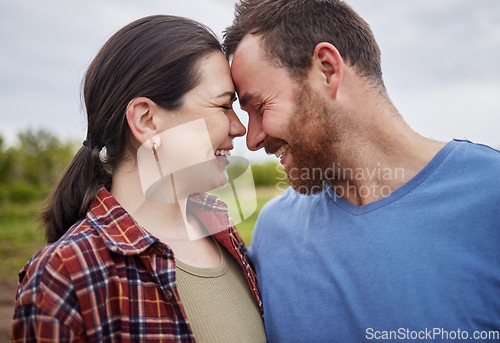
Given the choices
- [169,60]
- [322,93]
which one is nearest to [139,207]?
[169,60]

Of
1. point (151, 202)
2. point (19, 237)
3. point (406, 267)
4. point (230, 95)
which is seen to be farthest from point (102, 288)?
point (19, 237)

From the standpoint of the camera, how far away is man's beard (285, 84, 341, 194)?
1893 millimetres

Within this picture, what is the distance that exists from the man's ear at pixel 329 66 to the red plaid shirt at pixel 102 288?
1.01 meters

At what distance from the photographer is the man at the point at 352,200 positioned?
148cm

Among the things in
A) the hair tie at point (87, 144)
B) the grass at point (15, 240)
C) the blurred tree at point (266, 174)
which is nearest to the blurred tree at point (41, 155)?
the grass at point (15, 240)

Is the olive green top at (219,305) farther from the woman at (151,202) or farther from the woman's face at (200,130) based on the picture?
the woman's face at (200,130)

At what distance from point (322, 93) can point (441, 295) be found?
0.95 metres

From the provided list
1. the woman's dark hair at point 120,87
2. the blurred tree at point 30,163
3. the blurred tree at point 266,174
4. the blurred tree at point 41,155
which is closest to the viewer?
the woman's dark hair at point 120,87

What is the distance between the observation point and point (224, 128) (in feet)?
5.74

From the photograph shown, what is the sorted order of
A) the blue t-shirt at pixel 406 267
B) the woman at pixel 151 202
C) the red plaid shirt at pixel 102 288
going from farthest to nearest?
the blue t-shirt at pixel 406 267, the woman at pixel 151 202, the red plaid shirt at pixel 102 288

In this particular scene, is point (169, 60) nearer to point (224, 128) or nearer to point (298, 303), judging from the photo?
point (224, 128)

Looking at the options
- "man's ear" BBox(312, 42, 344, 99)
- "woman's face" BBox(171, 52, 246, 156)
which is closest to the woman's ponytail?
"woman's face" BBox(171, 52, 246, 156)

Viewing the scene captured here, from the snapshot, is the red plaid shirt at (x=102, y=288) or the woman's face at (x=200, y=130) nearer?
the red plaid shirt at (x=102, y=288)

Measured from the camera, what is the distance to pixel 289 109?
6.24ft
